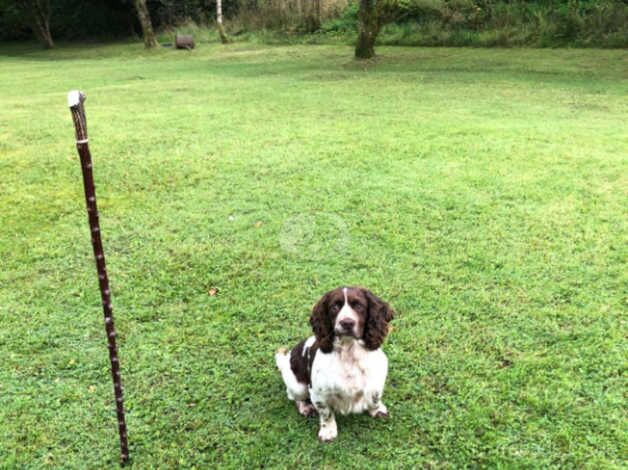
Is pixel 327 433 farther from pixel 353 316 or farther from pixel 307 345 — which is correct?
pixel 353 316

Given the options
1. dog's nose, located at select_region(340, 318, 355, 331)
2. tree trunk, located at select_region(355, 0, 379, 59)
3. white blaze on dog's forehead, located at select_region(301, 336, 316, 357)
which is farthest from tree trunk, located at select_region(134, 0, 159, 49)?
dog's nose, located at select_region(340, 318, 355, 331)

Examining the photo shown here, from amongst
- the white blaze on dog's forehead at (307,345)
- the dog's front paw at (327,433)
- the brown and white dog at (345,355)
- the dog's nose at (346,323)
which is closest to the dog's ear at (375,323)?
the brown and white dog at (345,355)

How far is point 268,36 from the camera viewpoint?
81.7ft

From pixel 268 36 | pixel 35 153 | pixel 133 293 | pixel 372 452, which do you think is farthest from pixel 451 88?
pixel 268 36

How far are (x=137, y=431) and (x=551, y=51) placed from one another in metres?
17.9

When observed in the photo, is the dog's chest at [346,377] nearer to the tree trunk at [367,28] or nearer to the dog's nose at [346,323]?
the dog's nose at [346,323]

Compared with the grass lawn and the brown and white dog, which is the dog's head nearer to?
the brown and white dog

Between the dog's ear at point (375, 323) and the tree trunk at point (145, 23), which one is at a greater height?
the tree trunk at point (145, 23)

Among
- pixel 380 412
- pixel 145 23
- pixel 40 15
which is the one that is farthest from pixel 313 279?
pixel 40 15

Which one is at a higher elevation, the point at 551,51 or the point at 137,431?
the point at 551,51

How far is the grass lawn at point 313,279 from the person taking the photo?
2.90m

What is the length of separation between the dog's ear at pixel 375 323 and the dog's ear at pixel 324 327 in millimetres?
169

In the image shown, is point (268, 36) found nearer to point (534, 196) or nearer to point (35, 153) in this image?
point (35, 153)

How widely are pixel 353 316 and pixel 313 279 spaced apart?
1.82 meters
